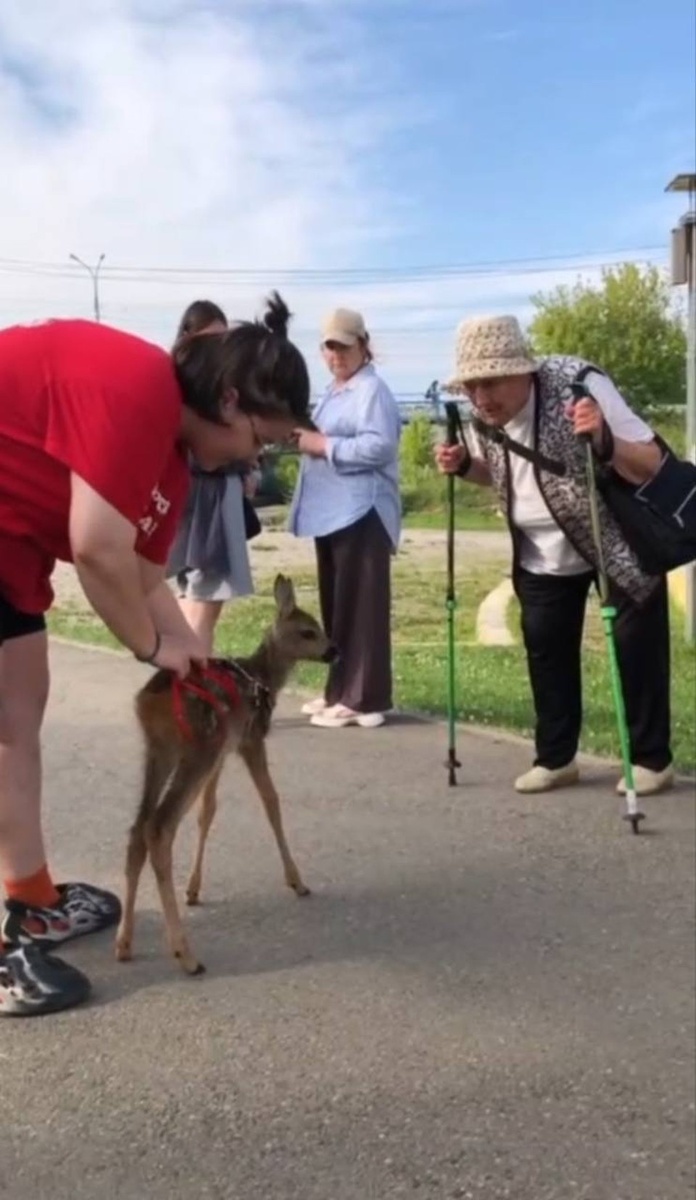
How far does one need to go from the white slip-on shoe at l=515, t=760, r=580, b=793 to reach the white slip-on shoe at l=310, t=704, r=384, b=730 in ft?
3.94

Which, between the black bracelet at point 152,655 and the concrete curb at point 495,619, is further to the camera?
the concrete curb at point 495,619

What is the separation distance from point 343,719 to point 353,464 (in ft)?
4.12

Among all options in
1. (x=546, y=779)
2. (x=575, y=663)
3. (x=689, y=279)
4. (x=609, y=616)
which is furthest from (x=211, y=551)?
(x=689, y=279)

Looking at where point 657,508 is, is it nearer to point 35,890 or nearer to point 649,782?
point 649,782

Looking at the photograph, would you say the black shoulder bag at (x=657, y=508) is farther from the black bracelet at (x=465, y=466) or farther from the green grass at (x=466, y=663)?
the green grass at (x=466, y=663)

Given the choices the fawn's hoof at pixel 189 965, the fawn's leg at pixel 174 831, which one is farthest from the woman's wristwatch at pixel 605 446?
the fawn's hoof at pixel 189 965

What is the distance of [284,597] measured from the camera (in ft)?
17.2

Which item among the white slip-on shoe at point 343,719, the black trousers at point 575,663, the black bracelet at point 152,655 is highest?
the black bracelet at point 152,655

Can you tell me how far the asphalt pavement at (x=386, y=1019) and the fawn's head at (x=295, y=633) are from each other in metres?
0.72

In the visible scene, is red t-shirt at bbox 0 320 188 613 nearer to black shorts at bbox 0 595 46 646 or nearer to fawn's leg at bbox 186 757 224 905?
black shorts at bbox 0 595 46 646

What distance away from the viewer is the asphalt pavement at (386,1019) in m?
3.22

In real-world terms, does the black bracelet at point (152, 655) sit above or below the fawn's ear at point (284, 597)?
above

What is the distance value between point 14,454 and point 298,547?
775 inches

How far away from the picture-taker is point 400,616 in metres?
14.8
